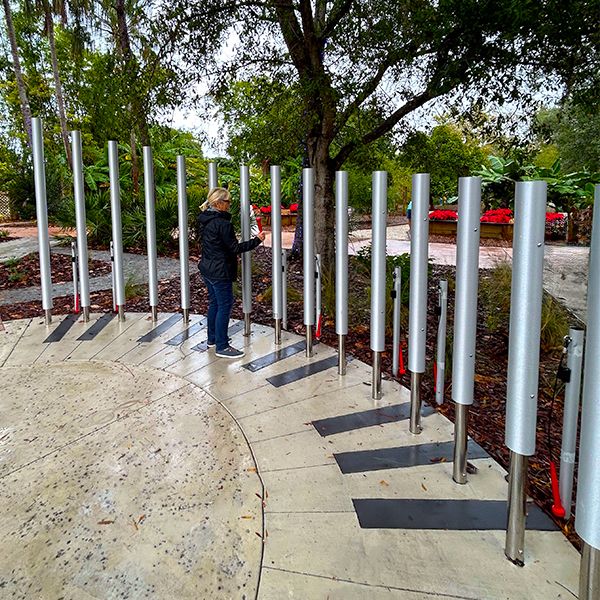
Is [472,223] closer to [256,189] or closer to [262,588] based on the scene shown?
[262,588]

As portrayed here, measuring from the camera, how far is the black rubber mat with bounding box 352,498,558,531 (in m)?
2.34

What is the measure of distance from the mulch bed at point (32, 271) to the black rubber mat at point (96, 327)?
2696 millimetres

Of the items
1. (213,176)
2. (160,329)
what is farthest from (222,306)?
(213,176)

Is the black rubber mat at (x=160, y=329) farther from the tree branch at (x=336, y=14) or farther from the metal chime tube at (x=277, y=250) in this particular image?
the tree branch at (x=336, y=14)

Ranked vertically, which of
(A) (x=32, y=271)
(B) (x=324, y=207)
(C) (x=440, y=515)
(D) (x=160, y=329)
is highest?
(B) (x=324, y=207)

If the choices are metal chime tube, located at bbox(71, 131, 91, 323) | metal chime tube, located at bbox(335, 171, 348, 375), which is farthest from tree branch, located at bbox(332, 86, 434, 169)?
metal chime tube, located at bbox(71, 131, 91, 323)

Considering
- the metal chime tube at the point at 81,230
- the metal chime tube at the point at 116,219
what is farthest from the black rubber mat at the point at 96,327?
the metal chime tube at the point at 116,219

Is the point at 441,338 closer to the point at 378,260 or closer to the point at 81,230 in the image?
the point at 378,260

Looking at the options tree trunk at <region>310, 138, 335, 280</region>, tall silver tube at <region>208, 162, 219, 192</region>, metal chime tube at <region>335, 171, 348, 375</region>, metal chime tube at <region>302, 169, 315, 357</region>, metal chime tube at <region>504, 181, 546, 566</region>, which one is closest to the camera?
metal chime tube at <region>504, 181, 546, 566</region>

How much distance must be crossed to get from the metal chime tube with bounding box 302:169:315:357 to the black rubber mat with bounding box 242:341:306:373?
21cm

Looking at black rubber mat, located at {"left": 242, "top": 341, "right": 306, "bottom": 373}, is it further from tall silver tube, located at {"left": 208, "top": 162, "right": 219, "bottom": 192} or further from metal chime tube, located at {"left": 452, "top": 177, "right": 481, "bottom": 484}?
metal chime tube, located at {"left": 452, "top": 177, "right": 481, "bottom": 484}

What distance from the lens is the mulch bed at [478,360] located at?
310 cm

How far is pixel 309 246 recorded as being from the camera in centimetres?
450

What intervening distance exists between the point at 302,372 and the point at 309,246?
1.14 metres
